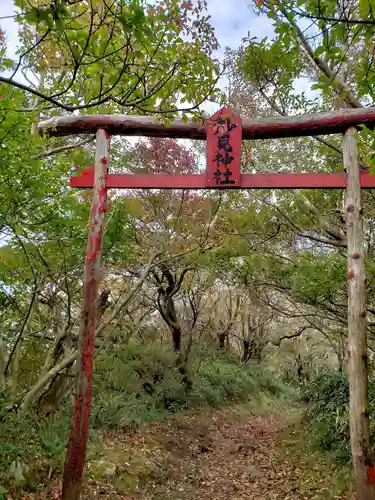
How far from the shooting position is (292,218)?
673 centimetres

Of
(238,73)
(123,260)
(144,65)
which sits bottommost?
(123,260)

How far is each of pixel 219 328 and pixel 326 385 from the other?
6107 millimetres

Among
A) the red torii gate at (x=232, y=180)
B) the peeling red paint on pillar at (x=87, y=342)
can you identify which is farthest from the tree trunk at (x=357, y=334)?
the peeling red paint on pillar at (x=87, y=342)

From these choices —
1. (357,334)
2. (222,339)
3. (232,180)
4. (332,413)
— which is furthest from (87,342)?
(222,339)

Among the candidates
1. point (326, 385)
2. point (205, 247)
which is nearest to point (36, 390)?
point (205, 247)

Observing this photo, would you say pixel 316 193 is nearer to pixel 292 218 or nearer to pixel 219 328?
pixel 292 218

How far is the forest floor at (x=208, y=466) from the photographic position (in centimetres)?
467

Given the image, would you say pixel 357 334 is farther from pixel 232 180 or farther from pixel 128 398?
pixel 128 398

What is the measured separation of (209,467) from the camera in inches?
250

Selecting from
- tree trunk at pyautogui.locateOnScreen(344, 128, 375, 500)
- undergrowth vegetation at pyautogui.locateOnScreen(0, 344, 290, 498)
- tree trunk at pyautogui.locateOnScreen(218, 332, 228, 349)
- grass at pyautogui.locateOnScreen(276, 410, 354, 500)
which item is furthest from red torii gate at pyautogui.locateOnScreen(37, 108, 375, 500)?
tree trunk at pyautogui.locateOnScreen(218, 332, 228, 349)

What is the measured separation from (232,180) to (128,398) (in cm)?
473

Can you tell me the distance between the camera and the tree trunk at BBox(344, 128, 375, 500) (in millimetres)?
3713

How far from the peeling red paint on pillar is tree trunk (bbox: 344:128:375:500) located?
2.63m

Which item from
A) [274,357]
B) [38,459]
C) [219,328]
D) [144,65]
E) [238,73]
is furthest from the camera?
[274,357]
